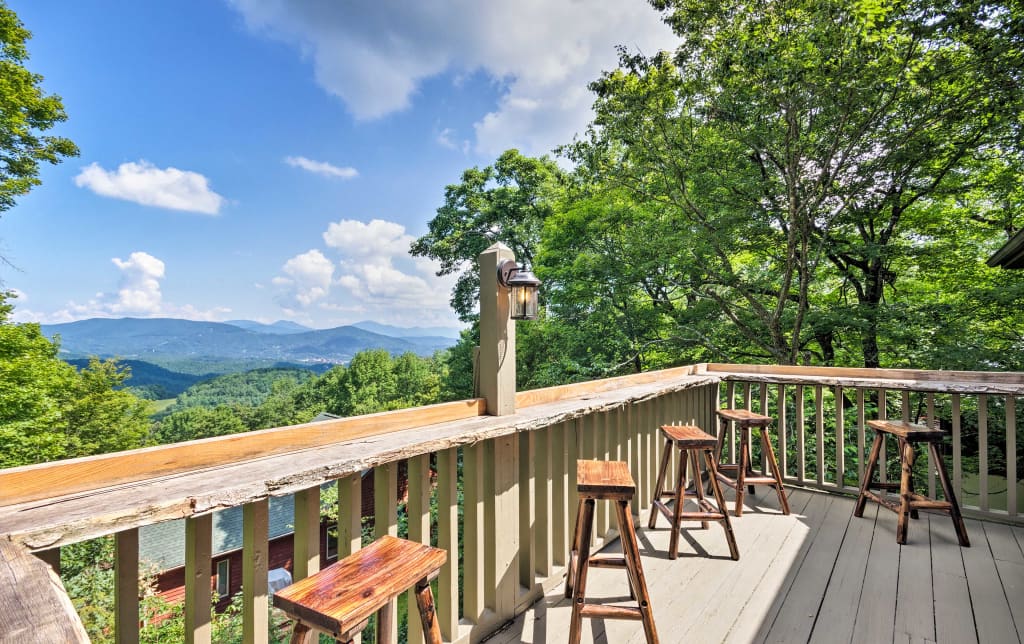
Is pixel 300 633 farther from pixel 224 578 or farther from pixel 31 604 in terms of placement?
pixel 224 578

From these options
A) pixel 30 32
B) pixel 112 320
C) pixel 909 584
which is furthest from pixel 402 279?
pixel 112 320

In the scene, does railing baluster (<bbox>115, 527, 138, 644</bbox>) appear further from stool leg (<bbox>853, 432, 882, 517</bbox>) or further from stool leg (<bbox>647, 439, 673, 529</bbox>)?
stool leg (<bbox>853, 432, 882, 517</bbox>)

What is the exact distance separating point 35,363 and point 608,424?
13890 millimetres

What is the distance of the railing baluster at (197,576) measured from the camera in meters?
1.05

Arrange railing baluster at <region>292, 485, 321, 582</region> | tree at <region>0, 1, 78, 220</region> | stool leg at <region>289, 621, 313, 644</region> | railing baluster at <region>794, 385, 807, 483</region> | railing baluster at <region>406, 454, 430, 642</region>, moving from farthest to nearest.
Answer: tree at <region>0, 1, 78, 220</region> < railing baluster at <region>794, 385, 807, 483</region> < railing baluster at <region>406, 454, 430, 642</region> < railing baluster at <region>292, 485, 321, 582</region> < stool leg at <region>289, 621, 313, 644</region>

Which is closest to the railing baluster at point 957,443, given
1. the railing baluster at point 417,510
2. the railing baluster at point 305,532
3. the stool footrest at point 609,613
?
the stool footrest at point 609,613

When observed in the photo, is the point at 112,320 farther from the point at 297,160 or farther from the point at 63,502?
the point at 63,502

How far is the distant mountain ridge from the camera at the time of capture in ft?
268

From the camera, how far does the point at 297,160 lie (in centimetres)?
4059

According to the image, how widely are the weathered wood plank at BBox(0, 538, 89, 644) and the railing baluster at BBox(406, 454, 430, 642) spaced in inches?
39.0

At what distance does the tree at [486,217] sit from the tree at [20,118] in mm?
9531

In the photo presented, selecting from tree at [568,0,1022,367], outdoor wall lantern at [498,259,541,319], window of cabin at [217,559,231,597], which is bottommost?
window of cabin at [217,559,231,597]

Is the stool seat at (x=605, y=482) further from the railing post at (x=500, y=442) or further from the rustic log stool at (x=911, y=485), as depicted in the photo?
the rustic log stool at (x=911, y=485)

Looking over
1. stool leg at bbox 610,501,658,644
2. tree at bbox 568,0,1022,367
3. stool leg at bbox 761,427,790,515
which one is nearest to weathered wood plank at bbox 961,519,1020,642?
stool leg at bbox 761,427,790,515
